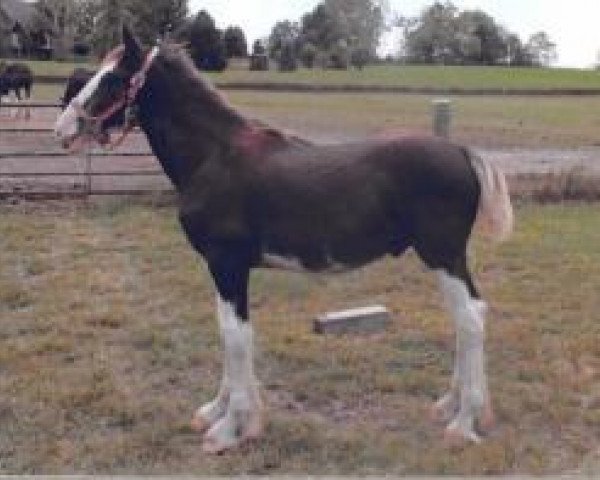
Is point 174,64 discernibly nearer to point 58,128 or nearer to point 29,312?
point 58,128

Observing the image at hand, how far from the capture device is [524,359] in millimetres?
6598

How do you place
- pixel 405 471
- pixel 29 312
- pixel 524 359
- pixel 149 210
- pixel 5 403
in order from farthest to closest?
pixel 149 210, pixel 29 312, pixel 524 359, pixel 5 403, pixel 405 471

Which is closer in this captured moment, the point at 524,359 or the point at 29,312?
the point at 524,359

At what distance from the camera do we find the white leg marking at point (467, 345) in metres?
5.22

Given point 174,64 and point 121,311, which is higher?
point 174,64

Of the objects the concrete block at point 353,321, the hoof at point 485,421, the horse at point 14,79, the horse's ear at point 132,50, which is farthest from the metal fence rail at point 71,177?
the horse at point 14,79

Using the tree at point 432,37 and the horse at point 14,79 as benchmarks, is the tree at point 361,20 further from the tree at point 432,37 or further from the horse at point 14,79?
the horse at point 14,79

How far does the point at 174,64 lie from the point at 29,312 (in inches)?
119

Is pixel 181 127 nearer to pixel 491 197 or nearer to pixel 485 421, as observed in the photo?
pixel 491 197

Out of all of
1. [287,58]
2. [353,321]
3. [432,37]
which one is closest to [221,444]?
[353,321]

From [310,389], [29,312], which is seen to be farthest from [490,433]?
[29,312]

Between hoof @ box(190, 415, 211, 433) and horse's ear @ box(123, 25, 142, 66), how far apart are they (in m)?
1.80

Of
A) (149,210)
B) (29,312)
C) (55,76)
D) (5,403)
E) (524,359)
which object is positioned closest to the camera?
(5,403)

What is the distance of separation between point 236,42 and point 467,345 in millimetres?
70863
